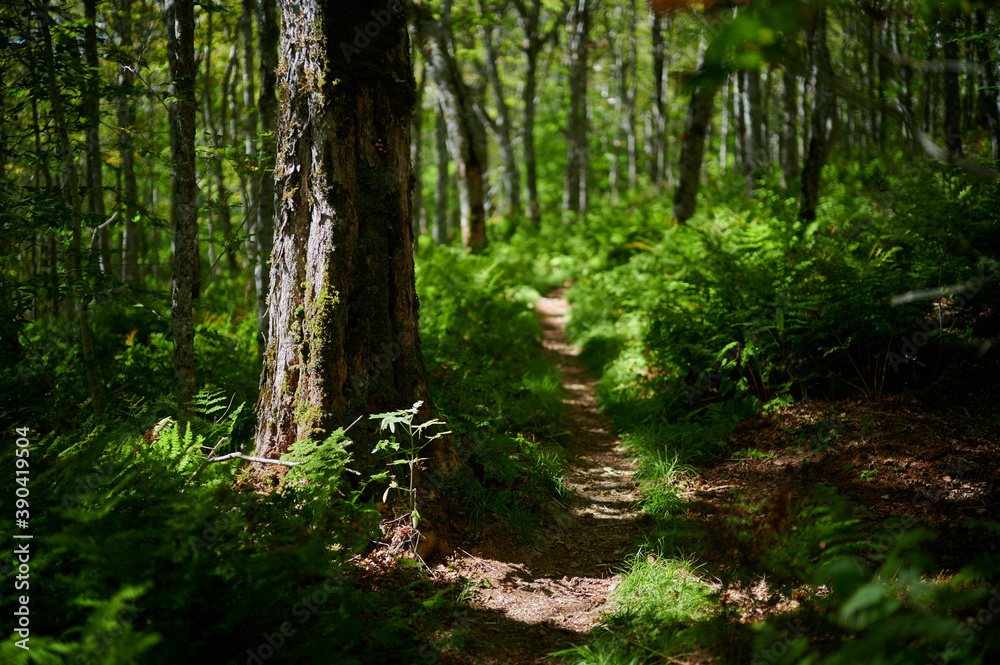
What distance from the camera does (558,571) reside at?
4098 millimetres

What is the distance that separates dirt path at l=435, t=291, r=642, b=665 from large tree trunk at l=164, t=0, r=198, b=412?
9.61 feet

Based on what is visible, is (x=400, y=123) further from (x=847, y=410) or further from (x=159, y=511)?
(x=847, y=410)

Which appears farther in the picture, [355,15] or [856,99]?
[355,15]

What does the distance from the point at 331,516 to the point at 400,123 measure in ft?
9.35

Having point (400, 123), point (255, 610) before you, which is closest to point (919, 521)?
point (255, 610)

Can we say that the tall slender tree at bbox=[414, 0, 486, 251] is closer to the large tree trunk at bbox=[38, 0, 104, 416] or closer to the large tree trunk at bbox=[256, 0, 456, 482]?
the large tree trunk at bbox=[38, 0, 104, 416]

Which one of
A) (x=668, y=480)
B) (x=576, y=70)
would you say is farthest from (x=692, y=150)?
(x=668, y=480)

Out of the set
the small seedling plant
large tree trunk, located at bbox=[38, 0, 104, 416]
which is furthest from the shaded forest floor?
large tree trunk, located at bbox=[38, 0, 104, 416]

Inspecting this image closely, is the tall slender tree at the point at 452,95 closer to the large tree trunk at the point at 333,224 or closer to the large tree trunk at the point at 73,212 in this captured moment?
the large tree trunk at the point at 73,212

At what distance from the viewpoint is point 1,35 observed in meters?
4.84

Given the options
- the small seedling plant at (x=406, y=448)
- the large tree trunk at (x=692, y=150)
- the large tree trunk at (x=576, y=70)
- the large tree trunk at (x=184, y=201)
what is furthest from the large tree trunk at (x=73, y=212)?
the large tree trunk at (x=576, y=70)

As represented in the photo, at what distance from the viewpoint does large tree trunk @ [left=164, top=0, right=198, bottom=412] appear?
15.9ft

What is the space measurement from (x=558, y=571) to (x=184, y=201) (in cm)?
431

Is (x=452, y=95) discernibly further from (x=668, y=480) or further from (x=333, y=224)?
(x=668, y=480)
